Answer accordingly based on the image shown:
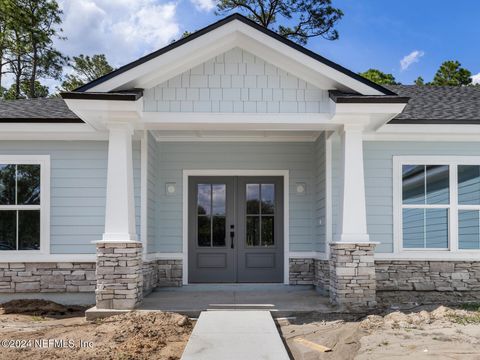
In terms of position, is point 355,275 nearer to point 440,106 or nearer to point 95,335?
point 95,335

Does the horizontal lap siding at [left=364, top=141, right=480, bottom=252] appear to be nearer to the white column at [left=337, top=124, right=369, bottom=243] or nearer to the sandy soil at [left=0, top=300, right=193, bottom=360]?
the white column at [left=337, top=124, right=369, bottom=243]

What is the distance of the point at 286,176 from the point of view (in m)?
9.95

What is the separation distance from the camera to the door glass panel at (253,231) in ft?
32.8

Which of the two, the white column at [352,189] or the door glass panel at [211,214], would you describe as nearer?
the white column at [352,189]

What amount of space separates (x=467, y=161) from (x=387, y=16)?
16.6m

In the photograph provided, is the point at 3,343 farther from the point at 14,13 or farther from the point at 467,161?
the point at 14,13

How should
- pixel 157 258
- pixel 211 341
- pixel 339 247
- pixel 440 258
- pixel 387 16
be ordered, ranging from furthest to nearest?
pixel 387 16 < pixel 157 258 < pixel 440 258 < pixel 339 247 < pixel 211 341

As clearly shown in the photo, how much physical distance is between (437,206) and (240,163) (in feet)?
12.3

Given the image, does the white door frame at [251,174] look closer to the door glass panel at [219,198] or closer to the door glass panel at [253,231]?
the door glass panel at [219,198]

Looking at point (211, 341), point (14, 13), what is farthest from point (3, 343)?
point (14, 13)

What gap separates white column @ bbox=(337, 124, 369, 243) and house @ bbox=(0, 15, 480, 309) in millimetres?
17


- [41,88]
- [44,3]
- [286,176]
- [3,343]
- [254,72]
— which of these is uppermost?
[44,3]

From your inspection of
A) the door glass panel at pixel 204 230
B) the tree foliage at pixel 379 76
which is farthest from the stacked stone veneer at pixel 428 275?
the tree foliage at pixel 379 76

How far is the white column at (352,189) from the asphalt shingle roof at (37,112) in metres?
4.65
